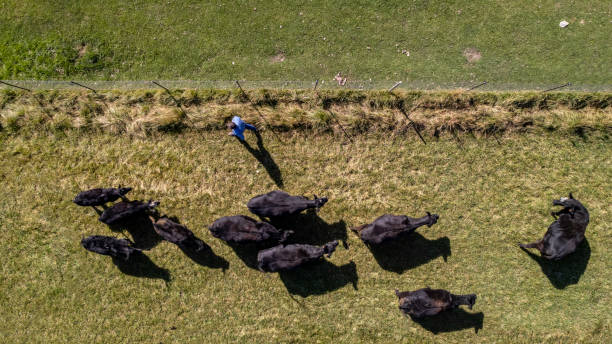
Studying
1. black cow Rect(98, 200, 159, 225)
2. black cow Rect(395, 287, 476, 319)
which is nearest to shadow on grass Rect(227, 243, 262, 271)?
black cow Rect(98, 200, 159, 225)

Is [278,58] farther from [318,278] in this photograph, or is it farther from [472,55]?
[318,278]

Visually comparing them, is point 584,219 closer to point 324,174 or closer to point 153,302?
point 324,174

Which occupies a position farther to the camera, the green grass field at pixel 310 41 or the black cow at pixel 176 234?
the green grass field at pixel 310 41

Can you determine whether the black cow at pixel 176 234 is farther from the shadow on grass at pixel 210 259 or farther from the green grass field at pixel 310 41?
the green grass field at pixel 310 41

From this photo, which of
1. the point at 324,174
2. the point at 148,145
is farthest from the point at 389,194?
the point at 148,145

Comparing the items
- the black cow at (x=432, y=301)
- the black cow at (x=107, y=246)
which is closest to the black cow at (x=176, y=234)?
the black cow at (x=107, y=246)

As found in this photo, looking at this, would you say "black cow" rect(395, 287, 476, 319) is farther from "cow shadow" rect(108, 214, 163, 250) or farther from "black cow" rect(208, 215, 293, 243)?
"cow shadow" rect(108, 214, 163, 250)
